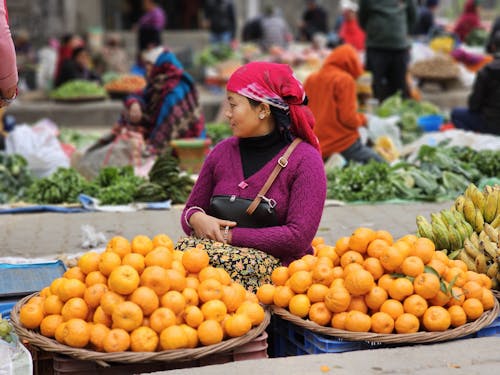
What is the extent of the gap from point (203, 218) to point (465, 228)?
1363 millimetres

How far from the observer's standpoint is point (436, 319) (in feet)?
10.7

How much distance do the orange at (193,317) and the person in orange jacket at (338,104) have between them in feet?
15.9

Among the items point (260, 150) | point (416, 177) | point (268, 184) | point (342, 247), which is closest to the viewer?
point (342, 247)

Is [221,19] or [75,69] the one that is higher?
[221,19]

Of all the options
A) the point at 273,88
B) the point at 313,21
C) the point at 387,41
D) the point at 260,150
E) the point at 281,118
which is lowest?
the point at 313,21

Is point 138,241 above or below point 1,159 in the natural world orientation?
above

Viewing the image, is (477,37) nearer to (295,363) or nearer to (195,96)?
(195,96)

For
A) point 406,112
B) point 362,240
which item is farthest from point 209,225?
point 406,112

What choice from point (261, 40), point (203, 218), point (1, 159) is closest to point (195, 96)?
point (1, 159)

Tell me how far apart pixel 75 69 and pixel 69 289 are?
1149 cm

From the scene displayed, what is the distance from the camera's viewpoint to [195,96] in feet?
28.0

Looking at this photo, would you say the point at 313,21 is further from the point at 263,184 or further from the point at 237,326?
the point at 237,326

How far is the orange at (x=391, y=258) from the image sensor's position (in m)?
3.33

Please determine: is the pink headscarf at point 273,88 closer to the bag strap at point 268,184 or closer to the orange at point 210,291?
the bag strap at point 268,184
